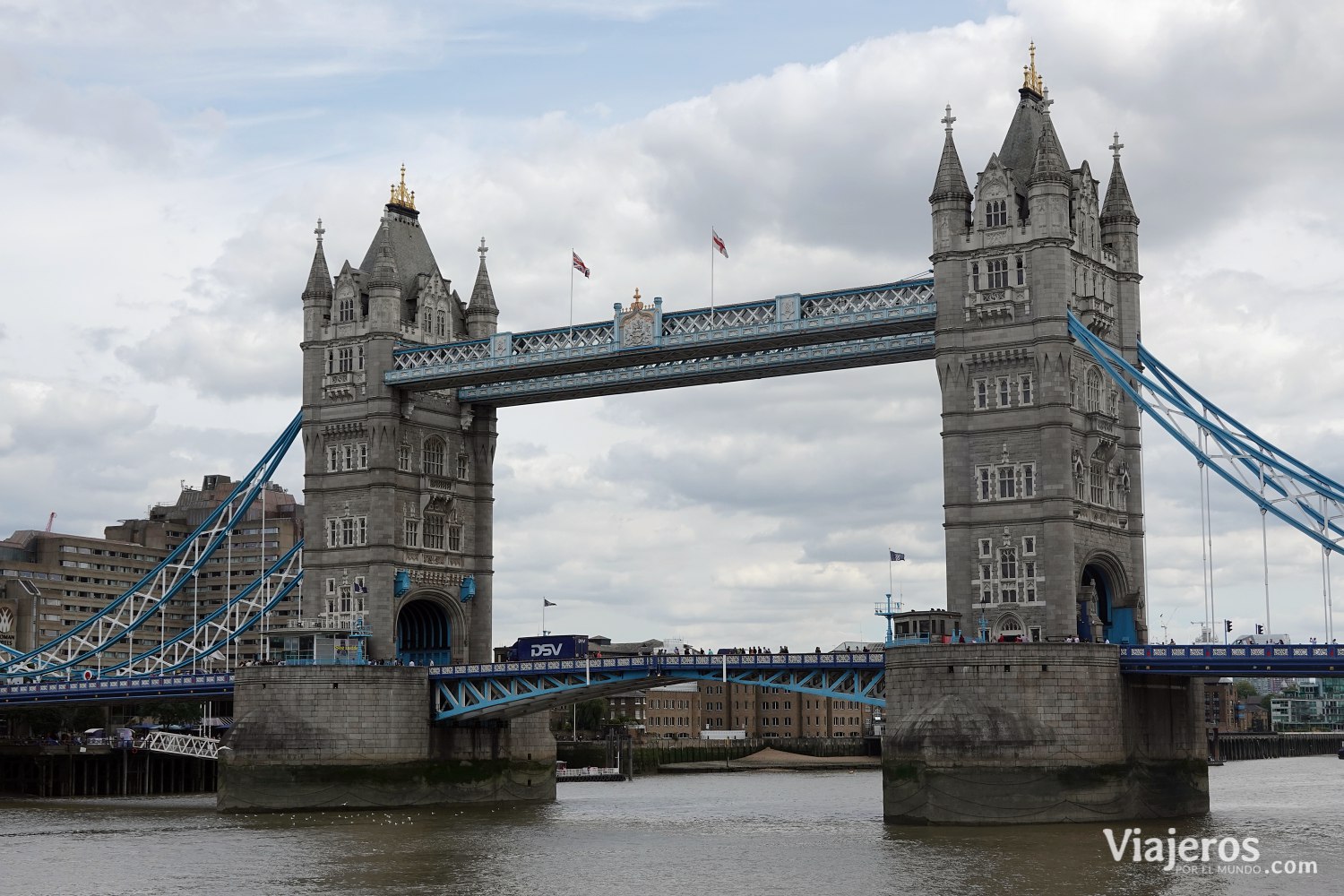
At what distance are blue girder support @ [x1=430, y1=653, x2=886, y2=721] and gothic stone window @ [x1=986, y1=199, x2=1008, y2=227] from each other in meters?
18.3

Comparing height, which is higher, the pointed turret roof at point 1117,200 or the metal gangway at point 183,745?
the pointed turret roof at point 1117,200

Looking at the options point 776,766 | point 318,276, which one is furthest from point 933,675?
point 776,766

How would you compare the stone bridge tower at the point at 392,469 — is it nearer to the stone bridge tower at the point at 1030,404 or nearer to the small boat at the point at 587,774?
the stone bridge tower at the point at 1030,404

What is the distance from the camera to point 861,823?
76312 mm

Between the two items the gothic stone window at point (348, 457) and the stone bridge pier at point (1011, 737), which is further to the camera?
the gothic stone window at point (348, 457)

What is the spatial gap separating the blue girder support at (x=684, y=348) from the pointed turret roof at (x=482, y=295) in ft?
19.5

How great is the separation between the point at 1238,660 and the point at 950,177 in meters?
23.4

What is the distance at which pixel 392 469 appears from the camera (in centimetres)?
9456

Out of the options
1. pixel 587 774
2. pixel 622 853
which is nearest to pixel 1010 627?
pixel 622 853

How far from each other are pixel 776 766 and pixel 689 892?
399 feet

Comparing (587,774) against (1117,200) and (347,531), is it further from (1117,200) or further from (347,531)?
(1117,200)

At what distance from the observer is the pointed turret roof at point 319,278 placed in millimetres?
98875

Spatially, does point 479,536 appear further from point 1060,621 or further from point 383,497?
point 1060,621

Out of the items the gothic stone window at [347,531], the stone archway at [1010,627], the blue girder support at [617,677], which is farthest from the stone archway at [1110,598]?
the gothic stone window at [347,531]
